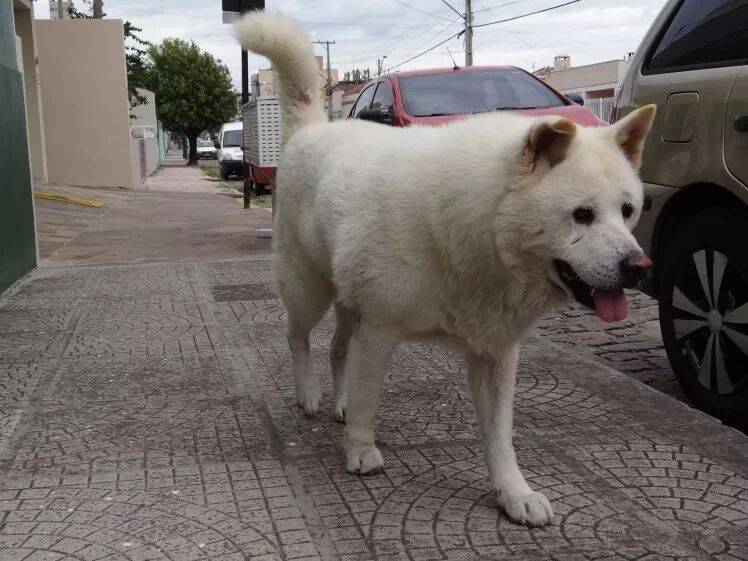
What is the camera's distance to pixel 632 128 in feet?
9.29

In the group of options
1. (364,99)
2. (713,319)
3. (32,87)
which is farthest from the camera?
(32,87)

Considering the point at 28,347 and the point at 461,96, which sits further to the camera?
the point at 461,96

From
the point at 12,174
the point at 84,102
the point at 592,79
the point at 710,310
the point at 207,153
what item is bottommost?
the point at 207,153

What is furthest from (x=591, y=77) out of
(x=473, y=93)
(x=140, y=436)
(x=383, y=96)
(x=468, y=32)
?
(x=140, y=436)

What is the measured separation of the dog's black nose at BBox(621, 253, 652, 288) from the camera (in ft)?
8.34

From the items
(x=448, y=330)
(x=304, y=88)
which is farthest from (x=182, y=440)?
(x=304, y=88)

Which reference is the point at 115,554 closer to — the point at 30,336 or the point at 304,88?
the point at 304,88

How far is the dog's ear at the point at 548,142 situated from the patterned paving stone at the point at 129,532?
156 centimetres

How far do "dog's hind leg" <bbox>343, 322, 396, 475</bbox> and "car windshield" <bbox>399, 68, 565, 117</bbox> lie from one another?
17.4ft

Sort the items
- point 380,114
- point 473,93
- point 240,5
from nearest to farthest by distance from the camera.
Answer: point 380,114, point 473,93, point 240,5

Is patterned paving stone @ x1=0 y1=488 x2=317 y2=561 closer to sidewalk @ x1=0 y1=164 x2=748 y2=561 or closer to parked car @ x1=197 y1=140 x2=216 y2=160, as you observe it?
sidewalk @ x1=0 y1=164 x2=748 y2=561

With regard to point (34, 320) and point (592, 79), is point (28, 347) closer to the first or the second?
point (34, 320)

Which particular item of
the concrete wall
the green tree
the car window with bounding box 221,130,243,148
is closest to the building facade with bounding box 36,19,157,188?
the car window with bounding box 221,130,243,148

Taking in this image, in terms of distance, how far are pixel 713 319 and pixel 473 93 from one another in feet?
16.6
